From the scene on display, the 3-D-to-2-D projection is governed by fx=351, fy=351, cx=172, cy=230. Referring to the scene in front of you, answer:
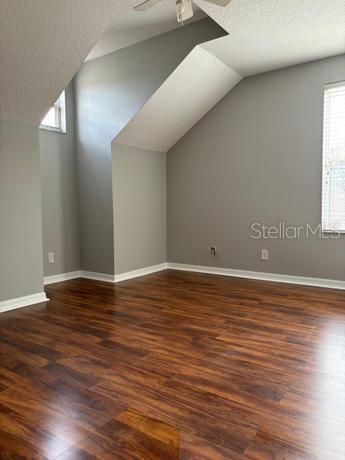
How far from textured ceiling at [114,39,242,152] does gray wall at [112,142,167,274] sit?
0.71 ft

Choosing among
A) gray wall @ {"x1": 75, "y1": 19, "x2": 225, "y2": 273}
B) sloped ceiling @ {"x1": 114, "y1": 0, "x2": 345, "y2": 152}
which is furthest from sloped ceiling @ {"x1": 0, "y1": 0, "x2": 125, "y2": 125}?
gray wall @ {"x1": 75, "y1": 19, "x2": 225, "y2": 273}

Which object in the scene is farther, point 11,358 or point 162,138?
point 162,138

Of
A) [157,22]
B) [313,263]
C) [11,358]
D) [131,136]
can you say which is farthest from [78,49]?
[313,263]

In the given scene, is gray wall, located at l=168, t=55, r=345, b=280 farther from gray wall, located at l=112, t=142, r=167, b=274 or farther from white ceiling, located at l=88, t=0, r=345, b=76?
white ceiling, located at l=88, t=0, r=345, b=76

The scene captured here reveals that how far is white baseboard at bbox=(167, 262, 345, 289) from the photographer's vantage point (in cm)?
400

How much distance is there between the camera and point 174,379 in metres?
1.95

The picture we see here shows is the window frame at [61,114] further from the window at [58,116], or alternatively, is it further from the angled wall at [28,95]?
the angled wall at [28,95]

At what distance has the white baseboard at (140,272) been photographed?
176 inches

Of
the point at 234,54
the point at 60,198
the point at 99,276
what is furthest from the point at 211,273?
the point at 234,54

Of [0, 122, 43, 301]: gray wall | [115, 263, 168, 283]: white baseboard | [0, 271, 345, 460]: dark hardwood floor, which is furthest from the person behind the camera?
[115, 263, 168, 283]: white baseboard

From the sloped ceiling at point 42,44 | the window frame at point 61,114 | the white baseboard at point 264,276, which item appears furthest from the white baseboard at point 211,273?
the sloped ceiling at point 42,44

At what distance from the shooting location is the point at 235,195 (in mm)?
4617

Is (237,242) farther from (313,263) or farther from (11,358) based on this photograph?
(11,358)

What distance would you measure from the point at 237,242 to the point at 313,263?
980 mm
